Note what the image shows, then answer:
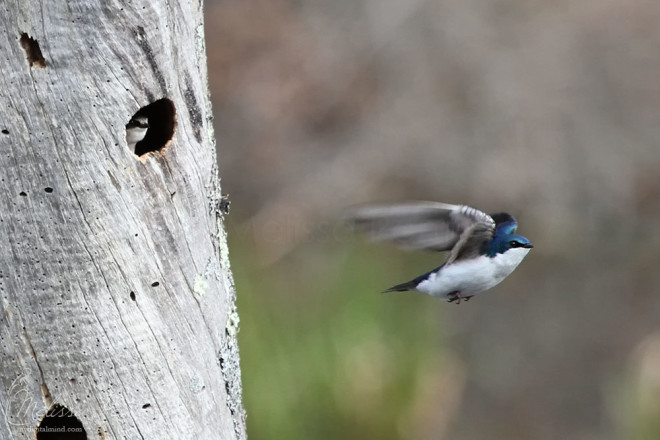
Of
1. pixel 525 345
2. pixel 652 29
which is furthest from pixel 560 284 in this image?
pixel 652 29

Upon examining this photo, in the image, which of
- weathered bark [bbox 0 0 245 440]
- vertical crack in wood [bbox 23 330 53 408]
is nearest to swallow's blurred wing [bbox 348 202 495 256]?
weathered bark [bbox 0 0 245 440]

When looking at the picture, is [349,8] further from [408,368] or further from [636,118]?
[408,368]

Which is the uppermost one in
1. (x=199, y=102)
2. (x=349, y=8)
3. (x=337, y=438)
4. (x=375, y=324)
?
(x=349, y=8)

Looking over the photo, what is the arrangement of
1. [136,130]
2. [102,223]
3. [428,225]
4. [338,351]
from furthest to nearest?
1. [338,351]
2. [428,225]
3. [136,130]
4. [102,223]

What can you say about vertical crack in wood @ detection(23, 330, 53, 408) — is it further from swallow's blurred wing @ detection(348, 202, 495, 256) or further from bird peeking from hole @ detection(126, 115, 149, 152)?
swallow's blurred wing @ detection(348, 202, 495, 256)

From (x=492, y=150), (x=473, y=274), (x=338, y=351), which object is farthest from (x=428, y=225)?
(x=492, y=150)

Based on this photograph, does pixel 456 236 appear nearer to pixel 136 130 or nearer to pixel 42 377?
pixel 136 130

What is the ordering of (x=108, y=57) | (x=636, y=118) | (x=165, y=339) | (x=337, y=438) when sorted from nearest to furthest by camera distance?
(x=108, y=57)
(x=165, y=339)
(x=337, y=438)
(x=636, y=118)
